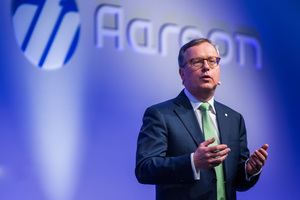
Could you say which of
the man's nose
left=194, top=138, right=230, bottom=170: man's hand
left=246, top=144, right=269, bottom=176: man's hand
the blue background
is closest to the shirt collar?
the man's nose

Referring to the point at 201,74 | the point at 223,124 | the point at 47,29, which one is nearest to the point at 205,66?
the point at 201,74

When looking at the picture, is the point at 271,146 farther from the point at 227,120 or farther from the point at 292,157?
the point at 227,120

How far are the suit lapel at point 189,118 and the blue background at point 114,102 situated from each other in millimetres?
1389

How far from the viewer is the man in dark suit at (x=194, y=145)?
185cm

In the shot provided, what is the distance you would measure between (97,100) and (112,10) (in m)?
0.77

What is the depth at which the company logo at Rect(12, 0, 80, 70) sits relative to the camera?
3.26 meters

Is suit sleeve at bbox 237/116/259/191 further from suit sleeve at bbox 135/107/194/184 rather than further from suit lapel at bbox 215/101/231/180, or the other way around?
suit sleeve at bbox 135/107/194/184

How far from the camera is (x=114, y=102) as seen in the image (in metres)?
3.53

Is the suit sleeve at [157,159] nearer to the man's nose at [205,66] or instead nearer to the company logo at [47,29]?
the man's nose at [205,66]

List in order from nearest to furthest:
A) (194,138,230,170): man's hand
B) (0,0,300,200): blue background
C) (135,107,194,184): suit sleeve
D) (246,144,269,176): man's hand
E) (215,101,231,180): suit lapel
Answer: (194,138,230,170): man's hand < (135,107,194,184): suit sleeve < (246,144,269,176): man's hand < (215,101,231,180): suit lapel < (0,0,300,200): blue background

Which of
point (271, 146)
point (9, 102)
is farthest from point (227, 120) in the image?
point (271, 146)

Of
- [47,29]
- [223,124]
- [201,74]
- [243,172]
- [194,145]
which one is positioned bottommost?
[243,172]

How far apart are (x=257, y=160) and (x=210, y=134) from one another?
251mm

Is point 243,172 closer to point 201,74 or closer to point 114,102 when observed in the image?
point 201,74
